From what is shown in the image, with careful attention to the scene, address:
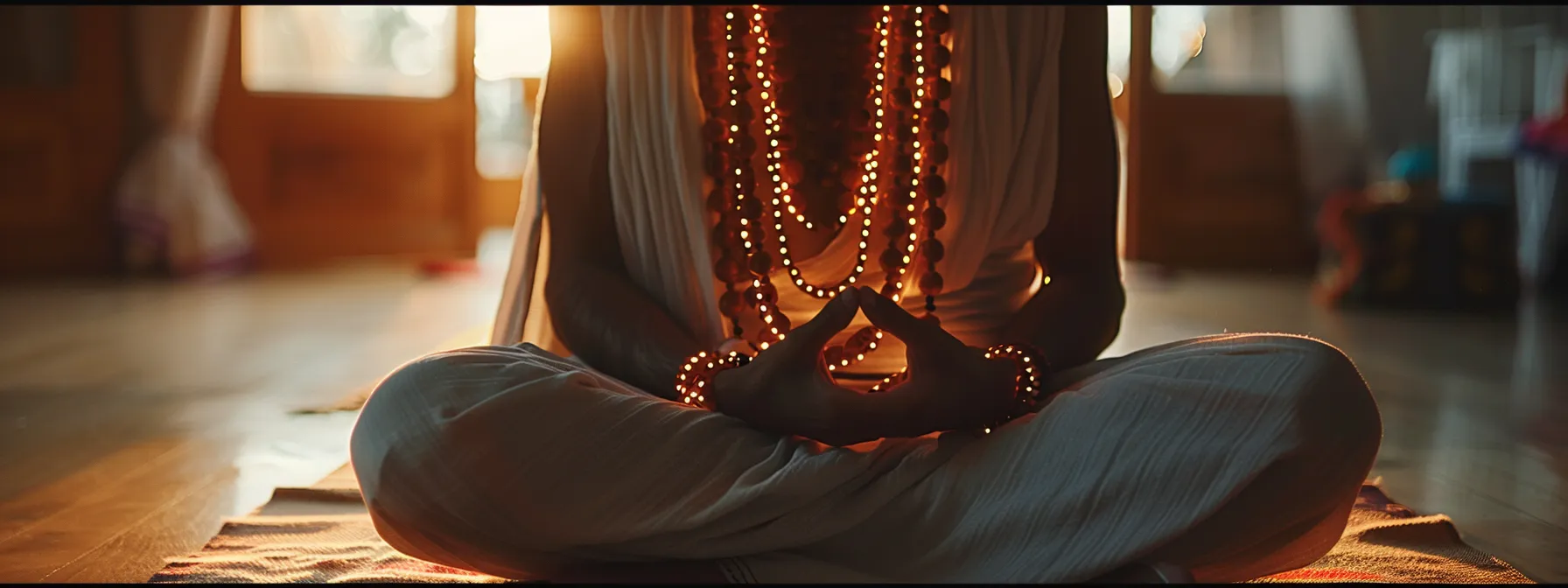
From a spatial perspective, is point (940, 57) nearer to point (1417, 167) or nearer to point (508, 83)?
point (1417, 167)

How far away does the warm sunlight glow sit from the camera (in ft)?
28.6

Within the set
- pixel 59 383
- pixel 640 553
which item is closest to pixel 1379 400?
pixel 640 553

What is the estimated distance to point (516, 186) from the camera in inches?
346

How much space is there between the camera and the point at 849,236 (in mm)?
1342

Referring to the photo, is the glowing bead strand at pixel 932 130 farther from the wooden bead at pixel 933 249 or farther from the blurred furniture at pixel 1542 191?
the blurred furniture at pixel 1542 191

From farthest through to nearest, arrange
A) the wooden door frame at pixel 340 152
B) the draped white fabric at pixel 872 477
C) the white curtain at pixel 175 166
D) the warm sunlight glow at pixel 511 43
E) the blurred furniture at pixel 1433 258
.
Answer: the warm sunlight glow at pixel 511 43, the wooden door frame at pixel 340 152, the white curtain at pixel 175 166, the blurred furniture at pixel 1433 258, the draped white fabric at pixel 872 477

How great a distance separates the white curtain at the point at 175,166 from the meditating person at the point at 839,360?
4.04 metres

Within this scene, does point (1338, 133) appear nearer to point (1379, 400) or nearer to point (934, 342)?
point (1379, 400)

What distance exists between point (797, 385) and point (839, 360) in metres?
0.25

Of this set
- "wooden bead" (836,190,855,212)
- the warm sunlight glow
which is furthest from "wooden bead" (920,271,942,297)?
the warm sunlight glow

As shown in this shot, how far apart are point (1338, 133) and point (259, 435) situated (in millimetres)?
5085

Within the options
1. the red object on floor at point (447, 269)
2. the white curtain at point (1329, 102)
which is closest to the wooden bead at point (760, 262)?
the red object on floor at point (447, 269)

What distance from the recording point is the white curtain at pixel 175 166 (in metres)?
5.00

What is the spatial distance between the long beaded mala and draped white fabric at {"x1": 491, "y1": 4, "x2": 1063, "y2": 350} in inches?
0.8
